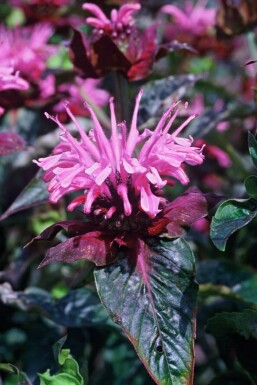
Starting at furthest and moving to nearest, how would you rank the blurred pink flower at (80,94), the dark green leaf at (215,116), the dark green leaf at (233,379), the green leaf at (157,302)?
the blurred pink flower at (80,94), the dark green leaf at (215,116), the dark green leaf at (233,379), the green leaf at (157,302)

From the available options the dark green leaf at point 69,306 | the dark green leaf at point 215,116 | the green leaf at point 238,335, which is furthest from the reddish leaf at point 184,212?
the dark green leaf at point 215,116

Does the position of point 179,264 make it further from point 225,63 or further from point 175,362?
point 225,63

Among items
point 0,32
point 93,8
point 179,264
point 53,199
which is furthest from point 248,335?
point 0,32

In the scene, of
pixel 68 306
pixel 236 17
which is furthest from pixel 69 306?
pixel 236 17

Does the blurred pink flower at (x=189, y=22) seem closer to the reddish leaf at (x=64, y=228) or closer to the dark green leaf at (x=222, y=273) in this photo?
the dark green leaf at (x=222, y=273)

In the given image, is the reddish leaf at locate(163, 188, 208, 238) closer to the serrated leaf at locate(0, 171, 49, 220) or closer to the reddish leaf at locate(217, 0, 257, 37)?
the serrated leaf at locate(0, 171, 49, 220)

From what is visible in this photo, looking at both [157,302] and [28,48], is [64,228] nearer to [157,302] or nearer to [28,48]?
[157,302]
